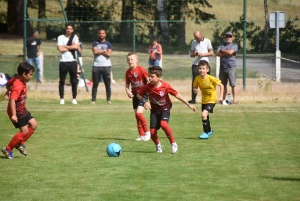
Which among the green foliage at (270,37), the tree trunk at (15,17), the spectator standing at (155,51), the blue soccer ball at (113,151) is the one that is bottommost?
the blue soccer ball at (113,151)

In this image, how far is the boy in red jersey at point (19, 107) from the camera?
39.8 ft

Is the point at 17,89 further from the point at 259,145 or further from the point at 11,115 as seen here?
the point at 259,145

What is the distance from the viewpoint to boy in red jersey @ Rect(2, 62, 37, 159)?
39.8 feet

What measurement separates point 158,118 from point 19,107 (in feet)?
7.93

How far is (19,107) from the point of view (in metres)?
12.3

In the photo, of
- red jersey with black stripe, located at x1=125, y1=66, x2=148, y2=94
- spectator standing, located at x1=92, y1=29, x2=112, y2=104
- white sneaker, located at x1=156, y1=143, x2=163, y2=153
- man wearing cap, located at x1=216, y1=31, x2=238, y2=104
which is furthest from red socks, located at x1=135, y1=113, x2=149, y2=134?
man wearing cap, located at x1=216, y1=31, x2=238, y2=104

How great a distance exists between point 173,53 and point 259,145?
53.4 ft

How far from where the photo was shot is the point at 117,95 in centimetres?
2481

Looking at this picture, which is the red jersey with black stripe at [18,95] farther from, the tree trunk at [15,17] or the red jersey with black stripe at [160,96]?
the tree trunk at [15,17]

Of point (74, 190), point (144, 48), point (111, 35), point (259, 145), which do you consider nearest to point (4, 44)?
point (111, 35)

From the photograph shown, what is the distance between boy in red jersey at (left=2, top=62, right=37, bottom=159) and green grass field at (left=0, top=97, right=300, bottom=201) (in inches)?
13.6

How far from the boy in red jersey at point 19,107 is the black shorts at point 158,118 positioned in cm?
203

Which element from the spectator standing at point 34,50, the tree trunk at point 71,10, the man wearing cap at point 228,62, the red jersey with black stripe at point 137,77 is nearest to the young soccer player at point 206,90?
the red jersey with black stripe at point 137,77

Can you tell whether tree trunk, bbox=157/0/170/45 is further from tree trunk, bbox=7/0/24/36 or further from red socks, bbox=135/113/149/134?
tree trunk, bbox=7/0/24/36
